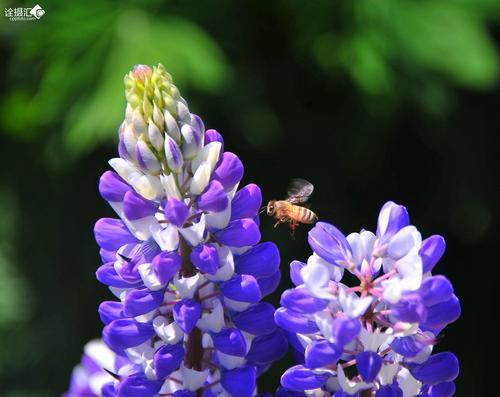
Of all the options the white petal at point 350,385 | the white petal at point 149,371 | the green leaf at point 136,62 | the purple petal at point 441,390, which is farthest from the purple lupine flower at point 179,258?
the green leaf at point 136,62

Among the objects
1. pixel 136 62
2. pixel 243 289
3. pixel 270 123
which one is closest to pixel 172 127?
pixel 243 289

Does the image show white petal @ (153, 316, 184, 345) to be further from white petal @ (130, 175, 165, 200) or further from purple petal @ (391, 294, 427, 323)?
purple petal @ (391, 294, 427, 323)

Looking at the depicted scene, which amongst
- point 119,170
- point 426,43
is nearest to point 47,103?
point 426,43

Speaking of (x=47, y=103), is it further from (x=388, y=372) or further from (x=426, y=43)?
(x=388, y=372)

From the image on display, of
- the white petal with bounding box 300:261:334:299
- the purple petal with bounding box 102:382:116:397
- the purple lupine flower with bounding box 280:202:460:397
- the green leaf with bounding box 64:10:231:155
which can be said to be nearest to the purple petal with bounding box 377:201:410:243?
the purple lupine flower with bounding box 280:202:460:397

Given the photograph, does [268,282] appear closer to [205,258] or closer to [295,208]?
[205,258]

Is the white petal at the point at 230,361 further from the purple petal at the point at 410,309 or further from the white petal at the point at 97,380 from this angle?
the white petal at the point at 97,380
